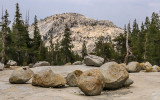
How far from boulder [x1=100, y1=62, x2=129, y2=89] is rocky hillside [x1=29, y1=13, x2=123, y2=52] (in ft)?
395

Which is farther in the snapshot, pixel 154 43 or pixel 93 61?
pixel 154 43

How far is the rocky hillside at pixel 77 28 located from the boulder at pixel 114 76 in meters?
120

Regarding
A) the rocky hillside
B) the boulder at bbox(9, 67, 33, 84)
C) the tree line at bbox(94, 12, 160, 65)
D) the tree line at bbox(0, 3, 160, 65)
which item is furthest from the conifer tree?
the rocky hillside

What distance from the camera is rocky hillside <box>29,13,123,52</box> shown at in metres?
145

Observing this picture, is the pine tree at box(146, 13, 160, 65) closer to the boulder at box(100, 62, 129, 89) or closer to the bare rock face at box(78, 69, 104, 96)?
the boulder at box(100, 62, 129, 89)

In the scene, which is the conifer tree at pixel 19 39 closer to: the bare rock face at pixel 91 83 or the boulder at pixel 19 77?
the boulder at pixel 19 77

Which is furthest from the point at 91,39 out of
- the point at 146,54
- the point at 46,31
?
the point at 146,54

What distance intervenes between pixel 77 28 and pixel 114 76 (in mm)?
150384

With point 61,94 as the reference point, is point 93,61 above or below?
above

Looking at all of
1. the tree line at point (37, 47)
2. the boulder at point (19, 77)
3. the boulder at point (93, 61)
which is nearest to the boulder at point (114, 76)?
the boulder at point (19, 77)

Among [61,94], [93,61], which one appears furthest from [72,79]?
[93,61]

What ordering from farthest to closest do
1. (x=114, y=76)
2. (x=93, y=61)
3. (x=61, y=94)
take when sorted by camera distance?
1. (x=93, y=61)
2. (x=114, y=76)
3. (x=61, y=94)

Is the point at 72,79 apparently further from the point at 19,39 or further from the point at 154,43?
the point at 154,43

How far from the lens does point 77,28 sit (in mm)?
161375
